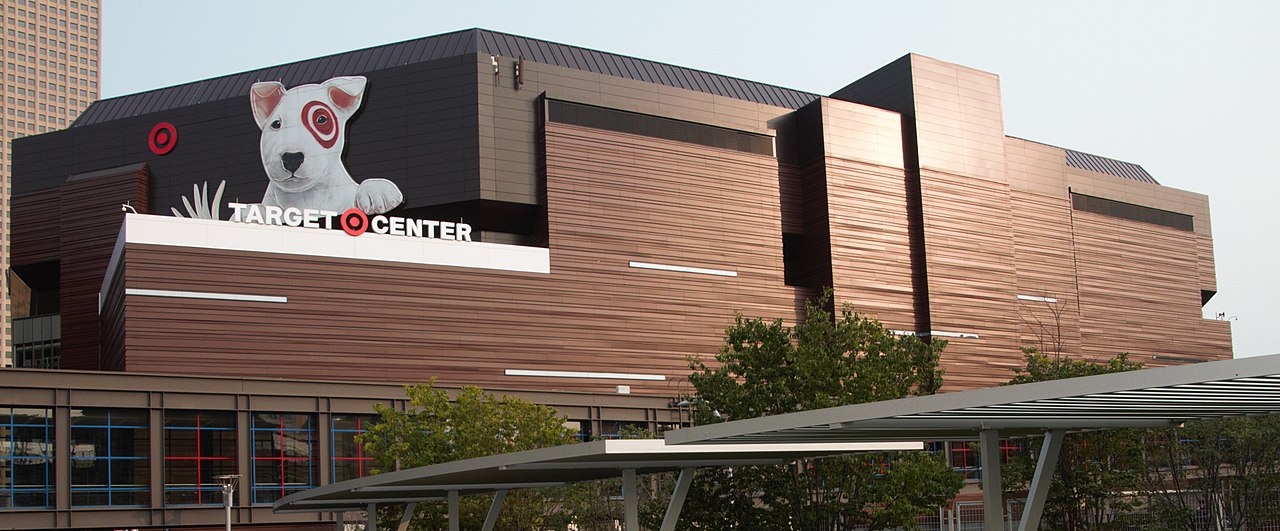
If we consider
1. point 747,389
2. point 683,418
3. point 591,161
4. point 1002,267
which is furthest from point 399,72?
point 747,389

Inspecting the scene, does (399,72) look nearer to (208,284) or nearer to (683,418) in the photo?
(208,284)

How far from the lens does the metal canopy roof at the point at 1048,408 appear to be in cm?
1106

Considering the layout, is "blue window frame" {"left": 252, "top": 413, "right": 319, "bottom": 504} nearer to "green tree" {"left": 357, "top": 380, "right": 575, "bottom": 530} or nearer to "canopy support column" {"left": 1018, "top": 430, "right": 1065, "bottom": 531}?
"green tree" {"left": 357, "top": 380, "right": 575, "bottom": 530}

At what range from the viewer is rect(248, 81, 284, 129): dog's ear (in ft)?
249

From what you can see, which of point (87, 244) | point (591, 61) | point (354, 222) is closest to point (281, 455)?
point (354, 222)

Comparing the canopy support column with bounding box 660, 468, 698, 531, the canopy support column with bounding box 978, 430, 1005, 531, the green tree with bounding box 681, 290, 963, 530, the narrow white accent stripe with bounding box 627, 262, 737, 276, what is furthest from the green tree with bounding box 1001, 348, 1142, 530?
the narrow white accent stripe with bounding box 627, 262, 737, 276

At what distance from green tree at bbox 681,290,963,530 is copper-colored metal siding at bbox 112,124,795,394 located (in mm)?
32646

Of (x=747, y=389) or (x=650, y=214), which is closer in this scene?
(x=747, y=389)

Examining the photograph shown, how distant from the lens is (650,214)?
73875mm

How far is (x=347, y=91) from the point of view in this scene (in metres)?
74.5

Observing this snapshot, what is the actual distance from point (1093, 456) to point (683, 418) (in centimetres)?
4166

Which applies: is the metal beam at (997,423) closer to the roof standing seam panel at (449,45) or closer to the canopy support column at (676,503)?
the canopy support column at (676,503)

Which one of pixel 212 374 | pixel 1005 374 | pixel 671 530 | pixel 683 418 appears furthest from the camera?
pixel 1005 374

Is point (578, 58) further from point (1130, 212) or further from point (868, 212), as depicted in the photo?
point (1130, 212)
